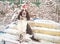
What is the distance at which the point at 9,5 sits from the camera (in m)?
1.92

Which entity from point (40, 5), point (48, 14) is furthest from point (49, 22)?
point (40, 5)

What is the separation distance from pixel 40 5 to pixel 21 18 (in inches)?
10.7

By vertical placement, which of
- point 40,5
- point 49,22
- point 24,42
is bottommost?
point 24,42

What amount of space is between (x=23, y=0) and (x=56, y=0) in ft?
→ 1.28

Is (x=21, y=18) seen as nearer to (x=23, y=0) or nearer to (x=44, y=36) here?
(x=23, y=0)

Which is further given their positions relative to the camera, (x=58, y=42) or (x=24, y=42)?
(x=24, y=42)

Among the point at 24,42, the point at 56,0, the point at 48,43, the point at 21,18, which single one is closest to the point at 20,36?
the point at 24,42

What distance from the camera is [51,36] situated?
177cm

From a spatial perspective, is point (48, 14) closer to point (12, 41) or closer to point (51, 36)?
point (51, 36)

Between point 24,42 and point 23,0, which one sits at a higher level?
point 23,0

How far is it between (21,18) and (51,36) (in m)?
0.41

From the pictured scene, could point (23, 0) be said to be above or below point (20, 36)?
above

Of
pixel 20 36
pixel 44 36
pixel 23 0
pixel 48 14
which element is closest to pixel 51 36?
pixel 44 36

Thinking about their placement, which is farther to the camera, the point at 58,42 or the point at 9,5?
the point at 9,5
